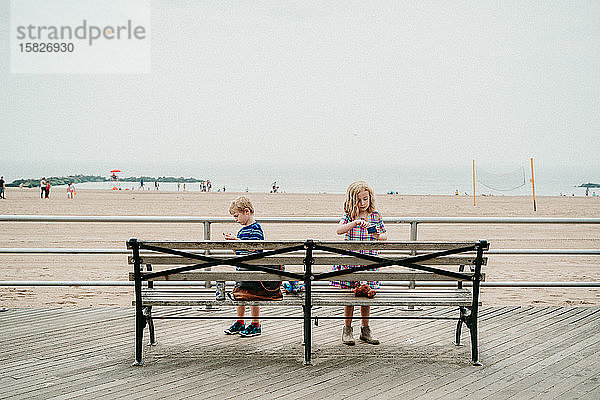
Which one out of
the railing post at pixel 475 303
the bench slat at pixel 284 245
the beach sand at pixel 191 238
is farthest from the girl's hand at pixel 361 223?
the beach sand at pixel 191 238

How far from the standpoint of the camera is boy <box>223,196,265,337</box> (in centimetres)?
569

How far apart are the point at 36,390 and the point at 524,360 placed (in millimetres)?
3674

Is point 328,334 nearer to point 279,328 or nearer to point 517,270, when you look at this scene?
point 279,328

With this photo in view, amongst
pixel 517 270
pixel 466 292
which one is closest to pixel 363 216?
pixel 466 292

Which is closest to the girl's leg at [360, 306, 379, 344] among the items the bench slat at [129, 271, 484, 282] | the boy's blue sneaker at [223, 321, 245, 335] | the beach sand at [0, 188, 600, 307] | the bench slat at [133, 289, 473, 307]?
the bench slat at [133, 289, 473, 307]

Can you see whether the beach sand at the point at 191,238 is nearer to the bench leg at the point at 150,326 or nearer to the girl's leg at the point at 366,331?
the bench leg at the point at 150,326

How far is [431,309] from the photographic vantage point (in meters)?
6.84

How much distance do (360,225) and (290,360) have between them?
50.6 inches

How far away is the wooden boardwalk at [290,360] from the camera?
178 inches

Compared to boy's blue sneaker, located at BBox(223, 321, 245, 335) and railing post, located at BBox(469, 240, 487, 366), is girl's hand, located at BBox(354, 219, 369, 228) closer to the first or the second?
railing post, located at BBox(469, 240, 487, 366)

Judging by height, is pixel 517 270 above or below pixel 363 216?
below

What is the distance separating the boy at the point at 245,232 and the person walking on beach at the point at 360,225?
0.75 m

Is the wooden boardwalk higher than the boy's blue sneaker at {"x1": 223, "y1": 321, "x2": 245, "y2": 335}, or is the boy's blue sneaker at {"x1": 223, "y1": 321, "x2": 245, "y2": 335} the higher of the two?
the boy's blue sneaker at {"x1": 223, "y1": 321, "x2": 245, "y2": 335}

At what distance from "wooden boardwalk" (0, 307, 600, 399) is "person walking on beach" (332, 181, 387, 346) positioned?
13 cm
